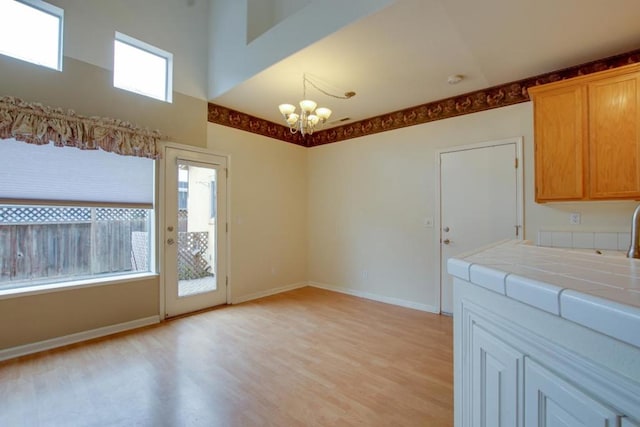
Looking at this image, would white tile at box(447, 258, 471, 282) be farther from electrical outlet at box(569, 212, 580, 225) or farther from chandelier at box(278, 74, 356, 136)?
electrical outlet at box(569, 212, 580, 225)

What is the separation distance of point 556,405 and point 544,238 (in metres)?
3.06

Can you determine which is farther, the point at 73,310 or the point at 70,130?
the point at 73,310

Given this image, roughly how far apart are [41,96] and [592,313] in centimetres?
399

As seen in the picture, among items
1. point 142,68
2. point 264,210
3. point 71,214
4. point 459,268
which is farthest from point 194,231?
point 459,268

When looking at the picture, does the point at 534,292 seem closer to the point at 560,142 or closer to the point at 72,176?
the point at 560,142

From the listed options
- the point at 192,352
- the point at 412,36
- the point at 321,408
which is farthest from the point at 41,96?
the point at 321,408

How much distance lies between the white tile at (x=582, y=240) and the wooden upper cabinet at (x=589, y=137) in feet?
1.54

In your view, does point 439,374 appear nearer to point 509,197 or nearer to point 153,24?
point 509,197

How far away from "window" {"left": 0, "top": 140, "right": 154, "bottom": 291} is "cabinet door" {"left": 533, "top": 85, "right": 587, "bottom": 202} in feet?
13.6

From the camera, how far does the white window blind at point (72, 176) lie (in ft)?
8.64

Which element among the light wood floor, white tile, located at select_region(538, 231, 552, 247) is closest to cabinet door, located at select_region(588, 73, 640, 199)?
white tile, located at select_region(538, 231, 552, 247)

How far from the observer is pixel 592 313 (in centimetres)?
52

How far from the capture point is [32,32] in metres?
2.81

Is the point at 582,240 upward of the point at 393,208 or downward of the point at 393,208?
downward
